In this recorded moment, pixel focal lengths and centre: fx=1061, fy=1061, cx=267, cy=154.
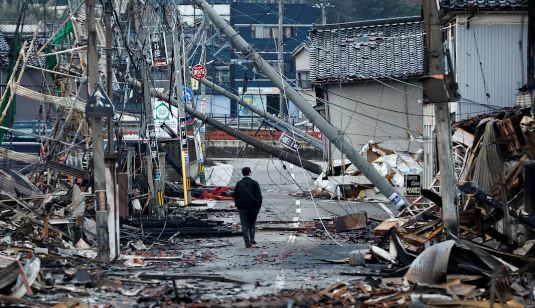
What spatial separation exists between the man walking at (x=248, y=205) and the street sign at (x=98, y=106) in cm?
500

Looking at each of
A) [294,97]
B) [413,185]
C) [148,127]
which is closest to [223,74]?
[148,127]

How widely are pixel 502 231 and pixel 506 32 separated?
13295 millimetres

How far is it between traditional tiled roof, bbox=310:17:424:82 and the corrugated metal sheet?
1071 cm

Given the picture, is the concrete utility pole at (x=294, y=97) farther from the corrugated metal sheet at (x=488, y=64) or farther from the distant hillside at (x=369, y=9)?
the distant hillside at (x=369, y=9)

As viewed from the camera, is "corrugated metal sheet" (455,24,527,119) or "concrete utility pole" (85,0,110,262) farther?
"corrugated metal sheet" (455,24,527,119)

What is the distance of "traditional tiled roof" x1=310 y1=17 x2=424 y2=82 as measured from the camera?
43969mm

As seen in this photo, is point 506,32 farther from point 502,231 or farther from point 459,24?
point 502,231

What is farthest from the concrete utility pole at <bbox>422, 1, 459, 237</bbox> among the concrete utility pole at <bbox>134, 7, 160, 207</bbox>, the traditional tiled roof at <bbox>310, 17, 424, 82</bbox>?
the traditional tiled roof at <bbox>310, 17, 424, 82</bbox>

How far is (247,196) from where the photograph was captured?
23.6 meters

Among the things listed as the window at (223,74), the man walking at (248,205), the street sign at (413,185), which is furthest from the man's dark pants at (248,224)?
the window at (223,74)

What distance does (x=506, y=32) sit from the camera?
1251 inches

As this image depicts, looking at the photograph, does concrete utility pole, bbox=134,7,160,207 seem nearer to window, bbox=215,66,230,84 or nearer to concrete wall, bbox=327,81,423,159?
concrete wall, bbox=327,81,423,159

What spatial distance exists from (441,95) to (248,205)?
6.41m

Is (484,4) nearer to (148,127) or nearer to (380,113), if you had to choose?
(148,127)
